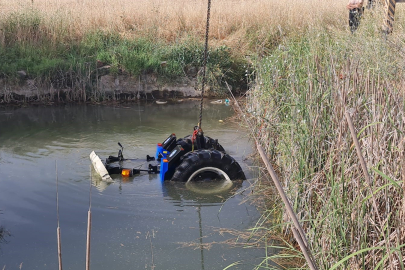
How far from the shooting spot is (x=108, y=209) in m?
5.80

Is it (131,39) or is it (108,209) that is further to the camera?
(131,39)

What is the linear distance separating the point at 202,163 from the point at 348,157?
8.78ft

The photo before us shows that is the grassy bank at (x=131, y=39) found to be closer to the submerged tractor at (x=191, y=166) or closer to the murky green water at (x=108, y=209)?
the murky green water at (x=108, y=209)

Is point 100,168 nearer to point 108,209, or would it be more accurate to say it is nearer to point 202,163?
point 108,209

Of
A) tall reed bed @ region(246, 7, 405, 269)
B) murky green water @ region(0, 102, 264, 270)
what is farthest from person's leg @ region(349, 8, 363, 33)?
tall reed bed @ region(246, 7, 405, 269)

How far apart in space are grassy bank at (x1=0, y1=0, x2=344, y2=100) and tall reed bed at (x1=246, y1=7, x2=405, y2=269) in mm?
6528

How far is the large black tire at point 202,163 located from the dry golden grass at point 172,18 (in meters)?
7.96

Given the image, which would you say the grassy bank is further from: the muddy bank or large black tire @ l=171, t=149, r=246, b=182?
large black tire @ l=171, t=149, r=246, b=182

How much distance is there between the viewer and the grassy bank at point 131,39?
1245cm

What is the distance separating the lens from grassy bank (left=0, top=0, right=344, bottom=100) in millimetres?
12453

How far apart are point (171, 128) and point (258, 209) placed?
437cm

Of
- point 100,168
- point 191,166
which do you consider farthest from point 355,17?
point 100,168

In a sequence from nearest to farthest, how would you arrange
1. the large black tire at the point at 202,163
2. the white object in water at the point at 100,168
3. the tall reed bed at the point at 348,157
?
the tall reed bed at the point at 348,157 → the large black tire at the point at 202,163 → the white object in water at the point at 100,168

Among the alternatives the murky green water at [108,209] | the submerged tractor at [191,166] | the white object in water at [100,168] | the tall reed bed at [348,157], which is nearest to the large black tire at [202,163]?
the submerged tractor at [191,166]
